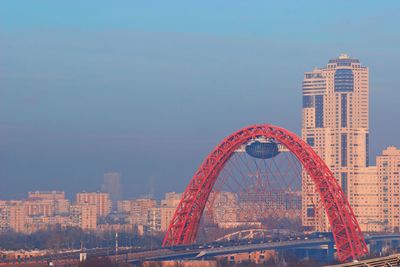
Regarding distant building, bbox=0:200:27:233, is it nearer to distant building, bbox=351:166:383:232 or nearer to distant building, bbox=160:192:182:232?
distant building, bbox=160:192:182:232

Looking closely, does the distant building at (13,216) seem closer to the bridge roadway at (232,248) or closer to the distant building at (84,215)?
the distant building at (84,215)

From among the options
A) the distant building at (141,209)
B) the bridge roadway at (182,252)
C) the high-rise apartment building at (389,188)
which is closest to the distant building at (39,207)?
the distant building at (141,209)

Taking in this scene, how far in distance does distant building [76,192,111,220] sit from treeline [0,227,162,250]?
5727 cm

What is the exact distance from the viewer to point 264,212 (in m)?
114

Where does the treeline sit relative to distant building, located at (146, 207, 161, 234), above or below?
below

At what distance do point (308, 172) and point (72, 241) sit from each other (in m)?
32.1

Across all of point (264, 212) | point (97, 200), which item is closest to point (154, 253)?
point (264, 212)

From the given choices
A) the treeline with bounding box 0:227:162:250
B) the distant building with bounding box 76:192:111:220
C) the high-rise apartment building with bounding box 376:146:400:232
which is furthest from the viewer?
the distant building with bounding box 76:192:111:220

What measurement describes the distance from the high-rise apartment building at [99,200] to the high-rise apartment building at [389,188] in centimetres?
4249

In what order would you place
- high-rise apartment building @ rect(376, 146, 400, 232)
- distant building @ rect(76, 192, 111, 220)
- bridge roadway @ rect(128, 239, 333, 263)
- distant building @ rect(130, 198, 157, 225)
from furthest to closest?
distant building @ rect(76, 192, 111, 220) → distant building @ rect(130, 198, 157, 225) → high-rise apartment building @ rect(376, 146, 400, 232) → bridge roadway @ rect(128, 239, 333, 263)

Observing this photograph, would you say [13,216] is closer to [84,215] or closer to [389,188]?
[84,215]

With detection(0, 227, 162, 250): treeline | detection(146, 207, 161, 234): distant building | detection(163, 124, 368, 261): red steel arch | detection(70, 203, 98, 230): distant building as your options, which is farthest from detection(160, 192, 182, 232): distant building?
detection(163, 124, 368, 261): red steel arch

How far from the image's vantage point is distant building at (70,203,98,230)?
166 meters

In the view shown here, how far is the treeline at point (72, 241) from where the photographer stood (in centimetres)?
11431
